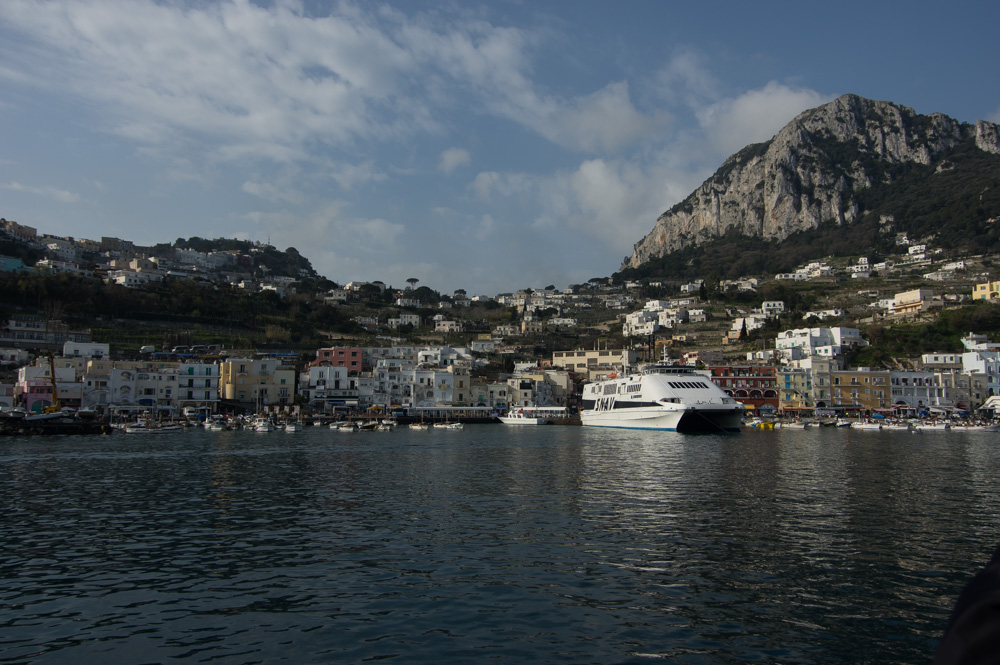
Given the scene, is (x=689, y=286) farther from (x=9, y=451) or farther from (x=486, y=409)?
(x=9, y=451)

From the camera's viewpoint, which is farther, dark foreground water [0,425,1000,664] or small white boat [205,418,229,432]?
small white boat [205,418,229,432]

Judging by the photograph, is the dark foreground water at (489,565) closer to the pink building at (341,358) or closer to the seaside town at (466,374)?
the seaside town at (466,374)

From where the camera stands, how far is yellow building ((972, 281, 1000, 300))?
112 meters

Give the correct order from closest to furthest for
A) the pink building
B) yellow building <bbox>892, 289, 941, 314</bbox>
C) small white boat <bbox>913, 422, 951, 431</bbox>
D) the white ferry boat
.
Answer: the white ferry boat
small white boat <bbox>913, 422, 951, 431</bbox>
the pink building
yellow building <bbox>892, 289, 941, 314</bbox>

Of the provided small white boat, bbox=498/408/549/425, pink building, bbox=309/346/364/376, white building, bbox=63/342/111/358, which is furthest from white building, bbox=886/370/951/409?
white building, bbox=63/342/111/358

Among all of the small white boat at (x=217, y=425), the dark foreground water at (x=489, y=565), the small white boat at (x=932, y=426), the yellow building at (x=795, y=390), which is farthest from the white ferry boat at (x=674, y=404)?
the small white boat at (x=217, y=425)

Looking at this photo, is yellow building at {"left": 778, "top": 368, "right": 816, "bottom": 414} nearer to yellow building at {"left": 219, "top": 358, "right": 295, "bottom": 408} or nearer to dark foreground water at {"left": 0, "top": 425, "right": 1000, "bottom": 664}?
dark foreground water at {"left": 0, "top": 425, "right": 1000, "bottom": 664}

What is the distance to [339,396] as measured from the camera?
94.9 meters

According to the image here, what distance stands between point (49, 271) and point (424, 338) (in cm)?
6865

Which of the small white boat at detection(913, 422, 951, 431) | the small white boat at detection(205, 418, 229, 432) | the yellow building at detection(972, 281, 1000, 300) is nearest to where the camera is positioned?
the small white boat at detection(205, 418, 229, 432)

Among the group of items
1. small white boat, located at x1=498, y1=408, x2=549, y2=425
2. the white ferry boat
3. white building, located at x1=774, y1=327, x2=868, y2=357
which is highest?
white building, located at x1=774, y1=327, x2=868, y2=357

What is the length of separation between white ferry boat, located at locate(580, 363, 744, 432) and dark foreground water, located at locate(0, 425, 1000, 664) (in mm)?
28510

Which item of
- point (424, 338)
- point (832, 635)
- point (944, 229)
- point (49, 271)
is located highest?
point (944, 229)

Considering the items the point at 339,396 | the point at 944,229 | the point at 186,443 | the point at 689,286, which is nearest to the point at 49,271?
the point at 339,396
